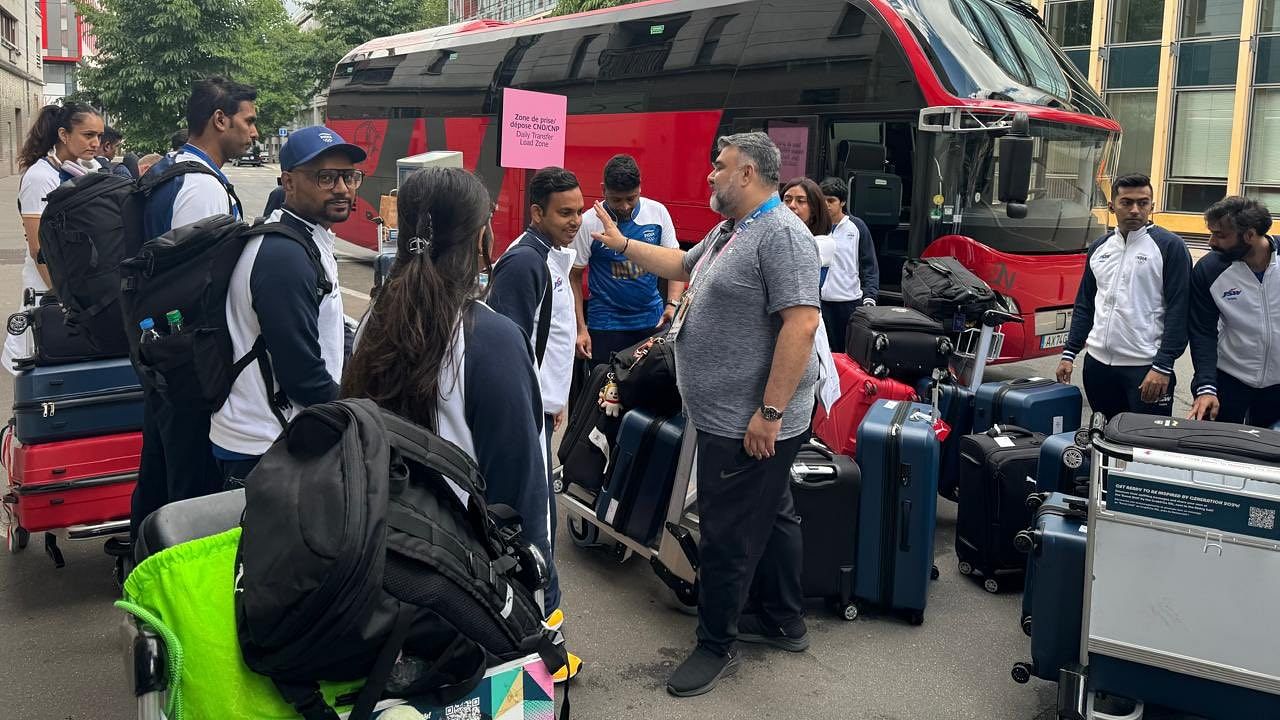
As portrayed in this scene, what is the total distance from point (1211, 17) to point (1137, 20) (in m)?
1.95

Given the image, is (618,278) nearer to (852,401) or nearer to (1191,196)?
(852,401)

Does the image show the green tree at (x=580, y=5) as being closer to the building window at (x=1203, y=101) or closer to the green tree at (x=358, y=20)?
the building window at (x=1203, y=101)

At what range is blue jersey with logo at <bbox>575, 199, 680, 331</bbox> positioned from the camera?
573cm

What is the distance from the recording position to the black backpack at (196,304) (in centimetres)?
305

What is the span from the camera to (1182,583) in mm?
3035

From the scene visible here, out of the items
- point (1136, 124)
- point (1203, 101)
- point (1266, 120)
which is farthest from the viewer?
point (1136, 124)

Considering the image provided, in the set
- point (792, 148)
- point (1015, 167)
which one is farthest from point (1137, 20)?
point (1015, 167)

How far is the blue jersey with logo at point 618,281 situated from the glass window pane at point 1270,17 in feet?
80.0

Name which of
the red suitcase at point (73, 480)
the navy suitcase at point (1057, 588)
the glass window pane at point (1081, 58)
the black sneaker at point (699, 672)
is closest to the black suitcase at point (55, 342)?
the red suitcase at point (73, 480)

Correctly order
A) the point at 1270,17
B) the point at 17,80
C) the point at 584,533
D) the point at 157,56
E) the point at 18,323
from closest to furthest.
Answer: the point at 18,323 < the point at 584,533 < the point at 157,56 < the point at 1270,17 < the point at 17,80

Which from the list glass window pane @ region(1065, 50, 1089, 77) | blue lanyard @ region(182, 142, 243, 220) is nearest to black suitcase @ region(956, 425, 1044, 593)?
blue lanyard @ region(182, 142, 243, 220)

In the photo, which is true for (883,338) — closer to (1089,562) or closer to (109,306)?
(1089,562)

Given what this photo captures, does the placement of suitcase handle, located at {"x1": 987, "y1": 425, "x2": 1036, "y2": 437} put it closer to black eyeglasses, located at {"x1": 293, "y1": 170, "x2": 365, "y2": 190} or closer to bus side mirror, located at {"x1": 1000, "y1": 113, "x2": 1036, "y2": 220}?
black eyeglasses, located at {"x1": 293, "y1": 170, "x2": 365, "y2": 190}

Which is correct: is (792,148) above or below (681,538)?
above
